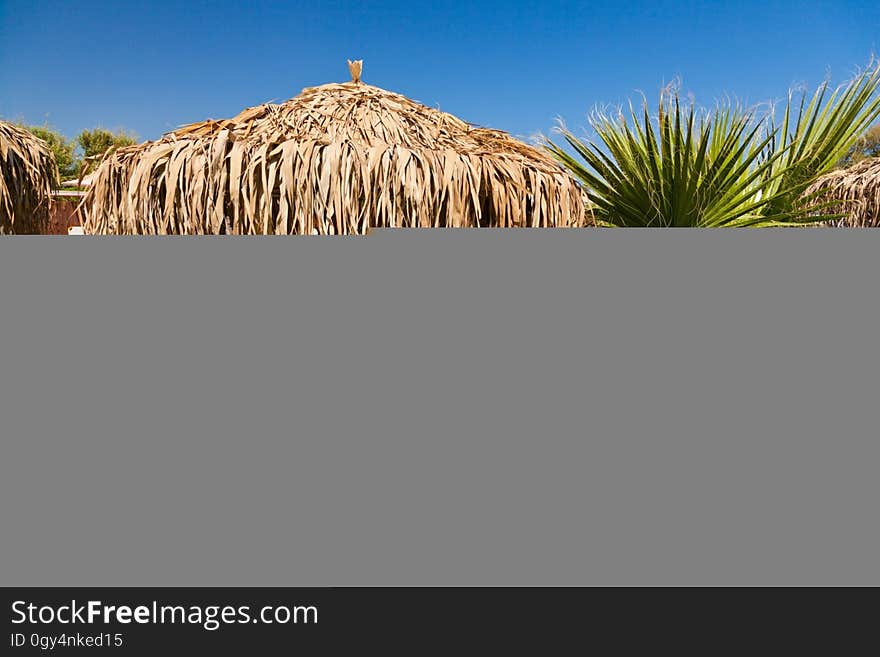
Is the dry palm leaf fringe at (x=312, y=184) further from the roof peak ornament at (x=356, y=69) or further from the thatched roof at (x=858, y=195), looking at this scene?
the thatched roof at (x=858, y=195)

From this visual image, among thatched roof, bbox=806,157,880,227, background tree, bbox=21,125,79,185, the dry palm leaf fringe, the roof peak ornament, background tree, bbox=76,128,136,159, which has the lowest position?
the dry palm leaf fringe

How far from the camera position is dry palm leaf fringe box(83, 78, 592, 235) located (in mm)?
2375

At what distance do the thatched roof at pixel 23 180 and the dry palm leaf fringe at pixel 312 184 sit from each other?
118 centimetres

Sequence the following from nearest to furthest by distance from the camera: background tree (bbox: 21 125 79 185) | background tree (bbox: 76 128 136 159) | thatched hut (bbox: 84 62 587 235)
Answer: thatched hut (bbox: 84 62 587 235) → background tree (bbox: 21 125 79 185) → background tree (bbox: 76 128 136 159)

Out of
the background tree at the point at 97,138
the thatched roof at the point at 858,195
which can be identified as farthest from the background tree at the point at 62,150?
the thatched roof at the point at 858,195

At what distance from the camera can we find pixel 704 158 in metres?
3.55

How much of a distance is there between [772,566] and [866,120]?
13.5 feet

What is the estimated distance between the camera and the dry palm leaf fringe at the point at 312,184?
2.38 m

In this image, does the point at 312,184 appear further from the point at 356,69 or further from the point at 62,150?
the point at 62,150

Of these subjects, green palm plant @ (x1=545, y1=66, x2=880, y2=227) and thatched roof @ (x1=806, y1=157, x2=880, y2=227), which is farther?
thatched roof @ (x1=806, y1=157, x2=880, y2=227)

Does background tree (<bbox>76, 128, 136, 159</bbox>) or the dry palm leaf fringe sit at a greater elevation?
background tree (<bbox>76, 128, 136, 159</bbox>)

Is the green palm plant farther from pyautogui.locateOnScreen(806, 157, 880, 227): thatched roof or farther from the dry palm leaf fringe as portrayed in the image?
the dry palm leaf fringe

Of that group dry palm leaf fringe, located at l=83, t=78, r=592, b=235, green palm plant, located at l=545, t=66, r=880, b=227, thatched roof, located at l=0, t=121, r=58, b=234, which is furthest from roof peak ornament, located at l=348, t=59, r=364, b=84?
thatched roof, located at l=0, t=121, r=58, b=234

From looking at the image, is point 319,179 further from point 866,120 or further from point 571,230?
point 866,120
